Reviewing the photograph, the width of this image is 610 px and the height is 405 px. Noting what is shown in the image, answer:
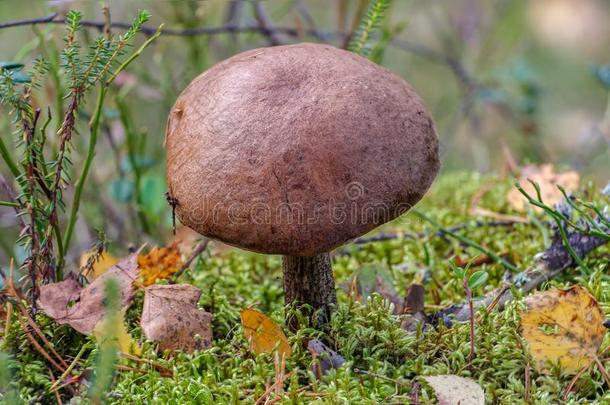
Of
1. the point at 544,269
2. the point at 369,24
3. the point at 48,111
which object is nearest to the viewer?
the point at 48,111

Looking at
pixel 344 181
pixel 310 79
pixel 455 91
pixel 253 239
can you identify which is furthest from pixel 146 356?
pixel 455 91

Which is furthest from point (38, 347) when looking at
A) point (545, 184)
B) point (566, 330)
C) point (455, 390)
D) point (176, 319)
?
point (545, 184)

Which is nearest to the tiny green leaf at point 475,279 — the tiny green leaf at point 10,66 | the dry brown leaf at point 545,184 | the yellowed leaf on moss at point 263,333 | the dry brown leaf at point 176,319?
the yellowed leaf on moss at point 263,333

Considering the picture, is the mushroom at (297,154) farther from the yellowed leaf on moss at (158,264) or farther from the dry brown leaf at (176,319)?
the yellowed leaf on moss at (158,264)

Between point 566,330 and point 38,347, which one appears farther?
point 38,347

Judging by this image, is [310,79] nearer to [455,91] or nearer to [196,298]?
[196,298]

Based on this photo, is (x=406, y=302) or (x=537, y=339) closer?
(x=537, y=339)

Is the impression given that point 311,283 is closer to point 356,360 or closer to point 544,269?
point 356,360
